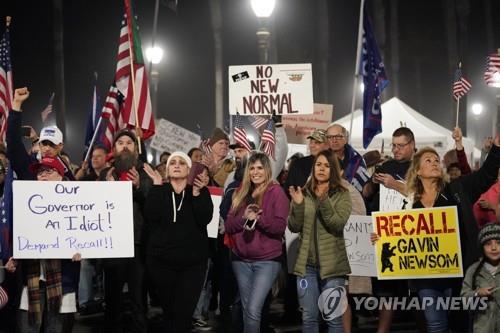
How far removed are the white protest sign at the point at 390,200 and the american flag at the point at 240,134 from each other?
1.93m

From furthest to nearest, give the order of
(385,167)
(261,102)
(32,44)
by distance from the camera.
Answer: (32,44) → (261,102) → (385,167)

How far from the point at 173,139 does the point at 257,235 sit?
21.4 feet

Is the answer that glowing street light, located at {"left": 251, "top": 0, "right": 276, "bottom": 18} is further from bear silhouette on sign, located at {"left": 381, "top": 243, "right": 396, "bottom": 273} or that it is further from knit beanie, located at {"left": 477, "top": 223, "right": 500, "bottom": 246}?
knit beanie, located at {"left": 477, "top": 223, "right": 500, "bottom": 246}

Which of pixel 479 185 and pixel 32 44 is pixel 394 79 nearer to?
pixel 32 44

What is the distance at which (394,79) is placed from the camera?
36719 mm

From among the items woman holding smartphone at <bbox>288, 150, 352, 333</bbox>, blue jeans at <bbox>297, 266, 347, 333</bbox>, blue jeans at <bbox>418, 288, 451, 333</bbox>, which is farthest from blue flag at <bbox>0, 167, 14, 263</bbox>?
blue jeans at <bbox>418, 288, 451, 333</bbox>

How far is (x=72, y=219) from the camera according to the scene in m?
8.08

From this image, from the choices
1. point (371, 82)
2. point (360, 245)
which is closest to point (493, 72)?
point (371, 82)

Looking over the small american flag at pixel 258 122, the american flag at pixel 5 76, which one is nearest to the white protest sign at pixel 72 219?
the small american flag at pixel 258 122

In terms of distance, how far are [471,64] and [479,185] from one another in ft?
102

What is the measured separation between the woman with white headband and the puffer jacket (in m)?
0.90

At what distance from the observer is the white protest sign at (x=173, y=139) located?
14.5 m

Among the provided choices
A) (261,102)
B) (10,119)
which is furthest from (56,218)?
(261,102)

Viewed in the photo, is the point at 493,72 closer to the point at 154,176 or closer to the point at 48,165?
the point at 154,176
